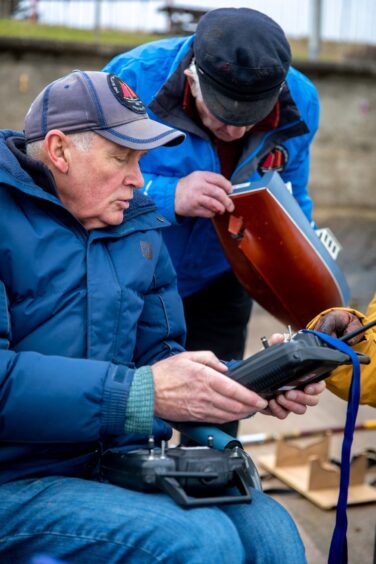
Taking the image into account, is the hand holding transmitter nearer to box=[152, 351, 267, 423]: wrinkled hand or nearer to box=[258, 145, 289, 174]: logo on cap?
box=[152, 351, 267, 423]: wrinkled hand

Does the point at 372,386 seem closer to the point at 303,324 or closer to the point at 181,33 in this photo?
the point at 303,324

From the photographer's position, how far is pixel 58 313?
1871 mm

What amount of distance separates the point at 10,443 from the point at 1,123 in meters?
6.86

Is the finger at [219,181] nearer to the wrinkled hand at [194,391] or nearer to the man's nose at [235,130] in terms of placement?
the man's nose at [235,130]

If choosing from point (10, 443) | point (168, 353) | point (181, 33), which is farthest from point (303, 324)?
point (181, 33)

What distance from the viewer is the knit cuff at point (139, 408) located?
66.9 inches

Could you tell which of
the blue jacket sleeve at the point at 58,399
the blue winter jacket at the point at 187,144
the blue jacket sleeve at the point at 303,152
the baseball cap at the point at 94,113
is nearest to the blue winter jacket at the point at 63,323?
the blue jacket sleeve at the point at 58,399

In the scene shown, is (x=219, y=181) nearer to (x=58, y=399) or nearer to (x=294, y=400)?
(x=294, y=400)

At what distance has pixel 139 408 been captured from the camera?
5.57ft

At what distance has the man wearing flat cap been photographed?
8.03 feet

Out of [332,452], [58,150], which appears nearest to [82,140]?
[58,150]

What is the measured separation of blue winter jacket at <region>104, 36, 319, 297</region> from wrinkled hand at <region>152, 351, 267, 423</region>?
3.31ft

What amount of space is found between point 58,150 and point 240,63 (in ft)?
2.44

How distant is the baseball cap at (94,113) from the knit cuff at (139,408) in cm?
59
